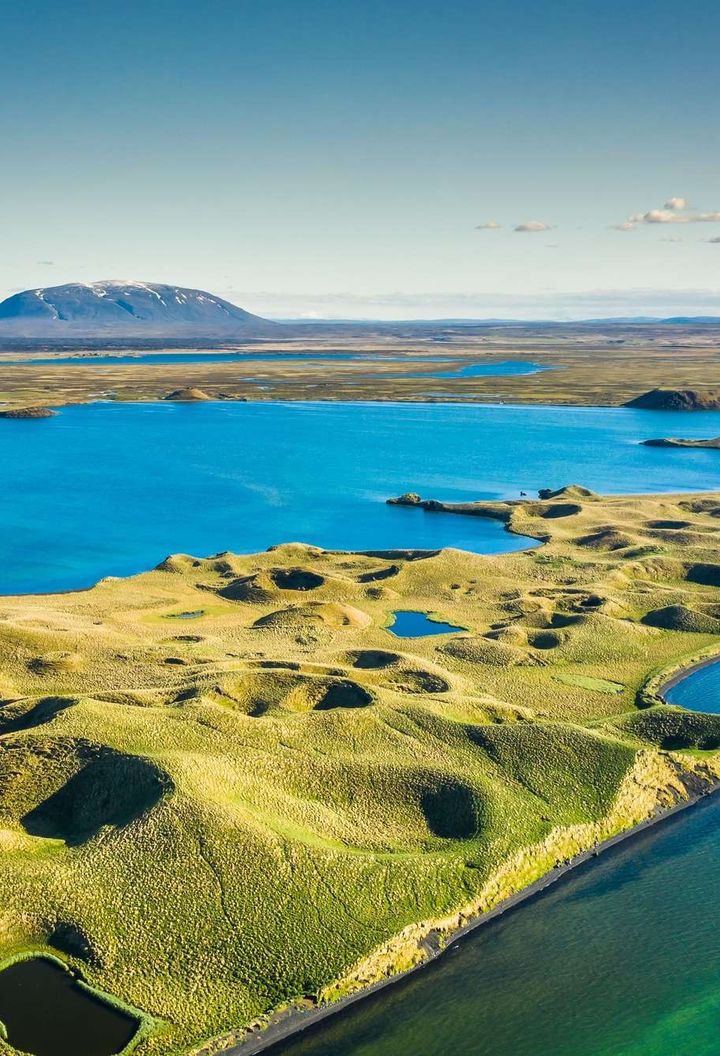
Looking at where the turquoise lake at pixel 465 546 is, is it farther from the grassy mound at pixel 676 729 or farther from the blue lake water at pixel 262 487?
the grassy mound at pixel 676 729

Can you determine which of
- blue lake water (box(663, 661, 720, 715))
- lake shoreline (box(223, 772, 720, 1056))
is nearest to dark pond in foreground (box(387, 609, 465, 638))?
blue lake water (box(663, 661, 720, 715))

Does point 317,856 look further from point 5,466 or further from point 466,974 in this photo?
point 5,466

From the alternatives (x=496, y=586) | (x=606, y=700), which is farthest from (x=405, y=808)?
(x=496, y=586)

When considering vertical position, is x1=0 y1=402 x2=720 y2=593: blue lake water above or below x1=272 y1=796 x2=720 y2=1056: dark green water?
above

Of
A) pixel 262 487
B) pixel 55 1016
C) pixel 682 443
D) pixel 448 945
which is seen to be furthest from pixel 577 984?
pixel 682 443

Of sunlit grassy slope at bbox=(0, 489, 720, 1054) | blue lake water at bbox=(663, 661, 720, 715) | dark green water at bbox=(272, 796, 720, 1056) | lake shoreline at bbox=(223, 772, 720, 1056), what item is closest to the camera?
lake shoreline at bbox=(223, 772, 720, 1056)

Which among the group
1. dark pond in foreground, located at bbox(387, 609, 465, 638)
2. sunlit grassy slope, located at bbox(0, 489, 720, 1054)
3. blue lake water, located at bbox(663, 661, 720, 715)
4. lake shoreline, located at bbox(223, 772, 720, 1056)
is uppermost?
sunlit grassy slope, located at bbox(0, 489, 720, 1054)

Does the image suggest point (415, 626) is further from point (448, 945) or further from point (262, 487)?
point (262, 487)

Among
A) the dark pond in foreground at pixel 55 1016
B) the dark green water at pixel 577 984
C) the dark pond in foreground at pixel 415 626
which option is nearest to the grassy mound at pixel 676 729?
the dark green water at pixel 577 984

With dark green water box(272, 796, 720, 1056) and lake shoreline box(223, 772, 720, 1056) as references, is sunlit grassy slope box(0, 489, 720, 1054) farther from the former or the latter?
dark green water box(272, 796, 720, 1056)
